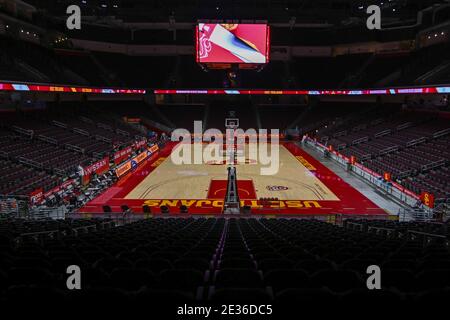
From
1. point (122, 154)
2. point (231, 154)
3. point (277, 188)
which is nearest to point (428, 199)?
point (277, 188)

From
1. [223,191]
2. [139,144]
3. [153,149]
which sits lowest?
[223,191]

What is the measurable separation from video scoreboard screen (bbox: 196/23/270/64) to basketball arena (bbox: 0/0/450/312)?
0.17 metres

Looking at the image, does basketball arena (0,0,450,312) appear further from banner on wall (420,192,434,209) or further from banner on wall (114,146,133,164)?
banner on wall (114,146,133,164)

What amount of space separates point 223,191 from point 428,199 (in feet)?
41.1

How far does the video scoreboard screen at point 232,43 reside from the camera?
41750 mm

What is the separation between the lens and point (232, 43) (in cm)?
4191

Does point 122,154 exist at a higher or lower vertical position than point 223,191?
higher

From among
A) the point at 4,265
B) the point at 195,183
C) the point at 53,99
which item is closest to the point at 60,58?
the point at 53,99

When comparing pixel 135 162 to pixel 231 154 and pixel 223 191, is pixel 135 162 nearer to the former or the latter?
pixel 231 154

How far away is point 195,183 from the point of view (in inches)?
1066

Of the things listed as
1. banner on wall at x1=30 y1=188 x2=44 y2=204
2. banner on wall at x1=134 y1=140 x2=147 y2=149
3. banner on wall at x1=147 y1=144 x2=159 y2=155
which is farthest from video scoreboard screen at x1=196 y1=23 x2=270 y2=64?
banner on wall at x1=30 y1=188 x2=44 y2=204

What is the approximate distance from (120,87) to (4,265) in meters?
46.5

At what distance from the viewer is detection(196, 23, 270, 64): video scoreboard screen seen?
41.8 meters
